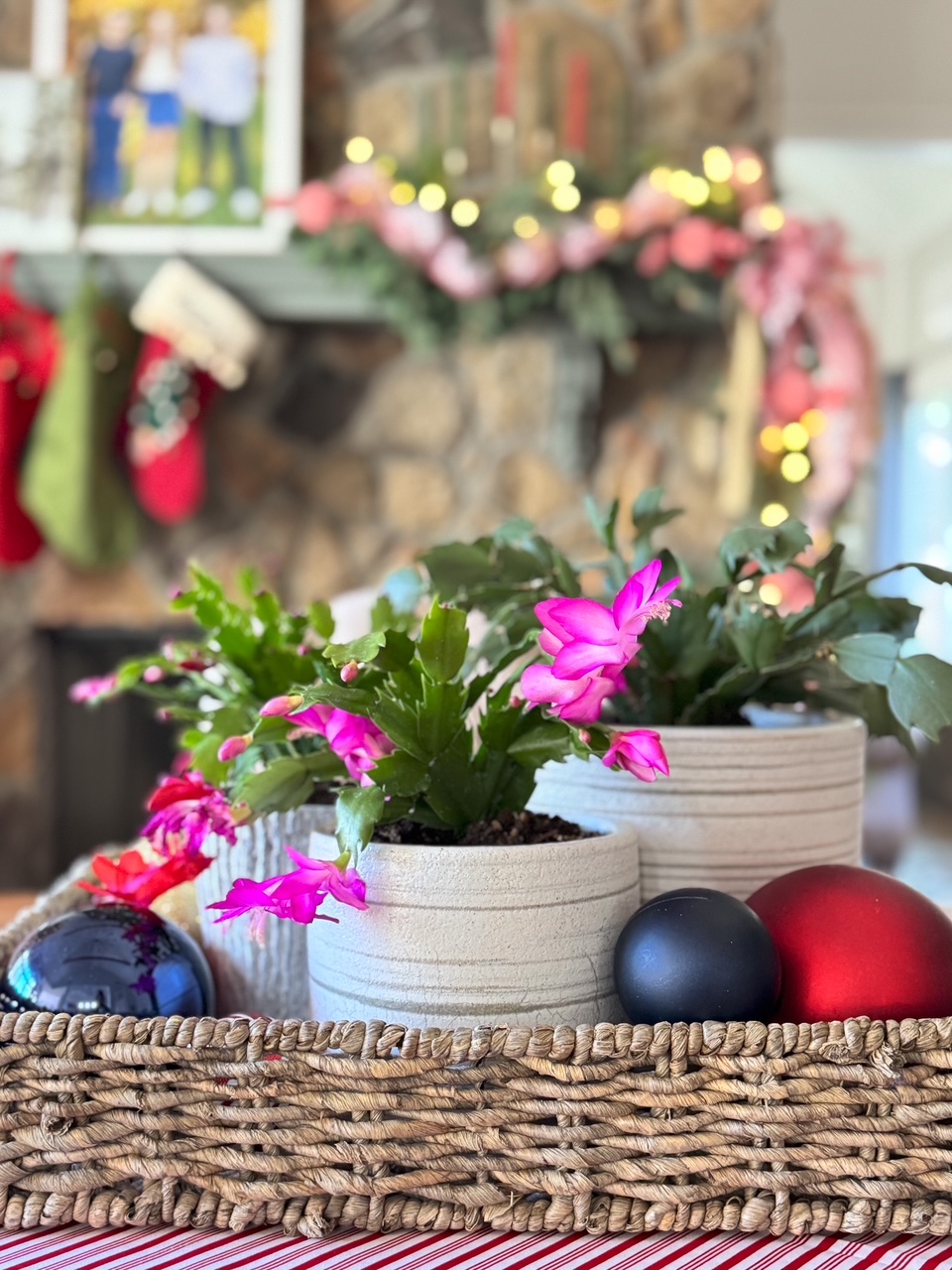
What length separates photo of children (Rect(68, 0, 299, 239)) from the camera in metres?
2.55

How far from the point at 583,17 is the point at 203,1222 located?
2629 millimetres

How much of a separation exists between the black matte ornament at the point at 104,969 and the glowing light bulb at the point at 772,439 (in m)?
2.15

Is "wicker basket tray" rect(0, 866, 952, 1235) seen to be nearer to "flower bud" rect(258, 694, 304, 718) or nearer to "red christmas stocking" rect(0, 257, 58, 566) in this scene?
"flower bud" rect(258, 694, 304, 718)

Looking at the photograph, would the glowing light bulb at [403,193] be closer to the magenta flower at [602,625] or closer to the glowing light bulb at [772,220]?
the glowing light bulb at [772,220]

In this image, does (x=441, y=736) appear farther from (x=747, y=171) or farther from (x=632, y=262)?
(x=747, y=171)

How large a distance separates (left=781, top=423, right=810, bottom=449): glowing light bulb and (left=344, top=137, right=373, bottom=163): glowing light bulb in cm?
103

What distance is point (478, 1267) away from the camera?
492 millimetres

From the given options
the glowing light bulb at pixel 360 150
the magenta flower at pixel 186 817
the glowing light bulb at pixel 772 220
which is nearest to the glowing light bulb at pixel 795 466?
the glowing light bulb at pixel 772 220

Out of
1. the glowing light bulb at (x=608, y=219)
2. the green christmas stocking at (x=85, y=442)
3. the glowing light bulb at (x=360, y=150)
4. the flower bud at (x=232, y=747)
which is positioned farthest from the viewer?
the glowing light bulb at (x=360, y=150)

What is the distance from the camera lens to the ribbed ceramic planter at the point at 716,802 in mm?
661

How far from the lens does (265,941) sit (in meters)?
0.67

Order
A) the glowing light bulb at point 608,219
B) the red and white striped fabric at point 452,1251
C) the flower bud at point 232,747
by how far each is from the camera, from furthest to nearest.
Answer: the glowing light bulb at point 608,219
the flower bud at point 232,747
the red and white striped fabric at point 452,1251

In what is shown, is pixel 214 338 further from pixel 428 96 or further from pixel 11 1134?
pixel 11 1134

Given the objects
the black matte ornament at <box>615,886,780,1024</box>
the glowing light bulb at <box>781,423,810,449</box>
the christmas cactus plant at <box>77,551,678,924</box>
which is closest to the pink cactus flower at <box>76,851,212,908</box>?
the christmas cactus plant at <box>77,551,678,924</box>
